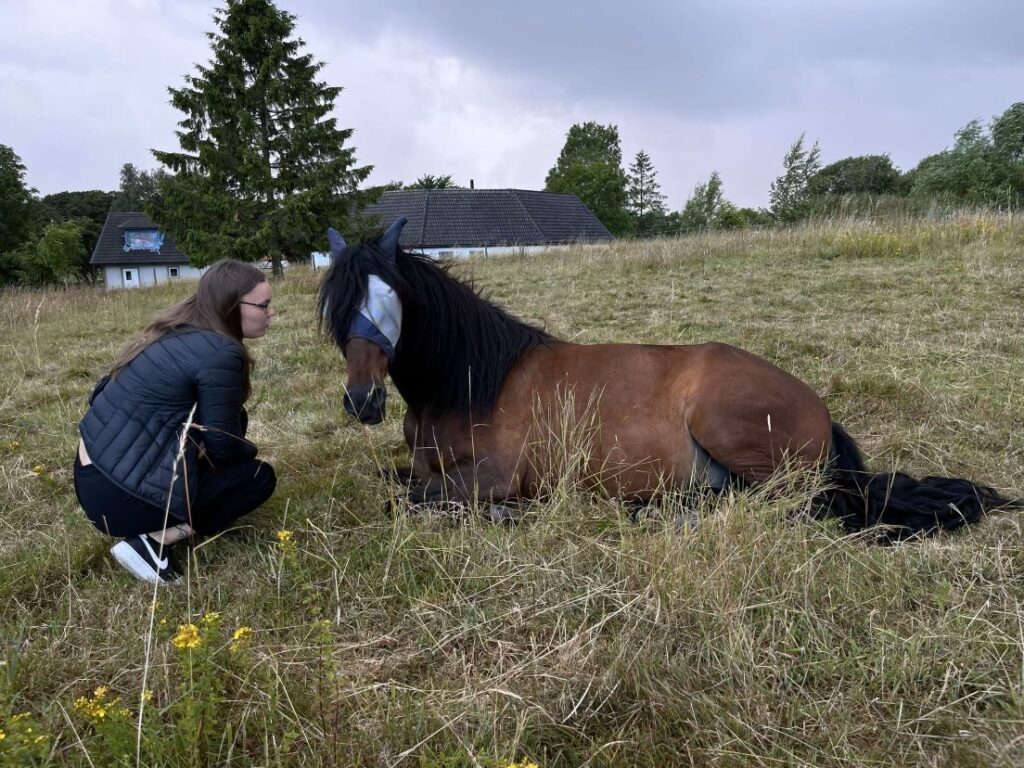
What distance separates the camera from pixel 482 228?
3747 centimetres

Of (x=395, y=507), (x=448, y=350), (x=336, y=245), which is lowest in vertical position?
(x=395, y=507)

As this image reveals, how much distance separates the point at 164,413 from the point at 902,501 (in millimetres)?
3400

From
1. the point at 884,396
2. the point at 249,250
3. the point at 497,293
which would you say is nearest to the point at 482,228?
the point at 249,250

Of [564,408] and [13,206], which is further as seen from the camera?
[13,206]

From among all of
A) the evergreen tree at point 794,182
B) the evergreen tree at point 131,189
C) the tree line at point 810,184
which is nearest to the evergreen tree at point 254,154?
the tree line at point 810,184

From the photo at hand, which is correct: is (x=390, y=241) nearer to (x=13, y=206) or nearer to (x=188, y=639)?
(x=188, y=639)

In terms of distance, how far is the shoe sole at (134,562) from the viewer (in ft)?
8.36


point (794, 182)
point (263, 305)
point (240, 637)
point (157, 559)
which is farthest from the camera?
point (794, 182)

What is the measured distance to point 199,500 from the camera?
8.94 ft

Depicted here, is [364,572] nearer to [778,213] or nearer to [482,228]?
[482,228]

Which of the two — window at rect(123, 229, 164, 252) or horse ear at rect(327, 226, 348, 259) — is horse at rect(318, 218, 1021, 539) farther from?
window at rect(123, 229, 164, 252)

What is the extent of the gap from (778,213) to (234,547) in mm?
39177

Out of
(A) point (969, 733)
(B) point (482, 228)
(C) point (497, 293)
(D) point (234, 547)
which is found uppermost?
(B) point (482, 228)

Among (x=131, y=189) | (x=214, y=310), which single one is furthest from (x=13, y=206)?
(x=214, y=310)
